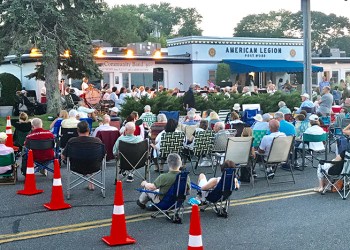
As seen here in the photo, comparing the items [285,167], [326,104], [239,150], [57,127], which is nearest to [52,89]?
[326,104]

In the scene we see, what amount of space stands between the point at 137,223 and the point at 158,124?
18.9ft

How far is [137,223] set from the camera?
776cm

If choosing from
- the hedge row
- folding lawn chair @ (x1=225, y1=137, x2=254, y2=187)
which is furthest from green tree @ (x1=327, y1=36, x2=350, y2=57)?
folding lawn chair @ (x1=225, y1=137, x2=254, y2=187)

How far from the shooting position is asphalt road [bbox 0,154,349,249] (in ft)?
22.2

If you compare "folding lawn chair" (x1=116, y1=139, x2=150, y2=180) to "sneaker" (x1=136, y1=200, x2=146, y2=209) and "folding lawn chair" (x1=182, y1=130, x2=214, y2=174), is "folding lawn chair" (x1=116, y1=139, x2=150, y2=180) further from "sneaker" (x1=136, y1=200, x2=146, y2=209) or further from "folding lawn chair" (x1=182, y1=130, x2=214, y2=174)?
"folding lawn chair" (x1=182, y1=130, x2=214, y2=174)

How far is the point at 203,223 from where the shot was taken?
7.77 metres

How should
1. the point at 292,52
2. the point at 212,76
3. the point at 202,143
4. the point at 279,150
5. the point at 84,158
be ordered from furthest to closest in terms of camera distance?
the point at 292,52 → the point at 212,76 → the point at 202,143 → the point at 279,150 → the point at 84,158

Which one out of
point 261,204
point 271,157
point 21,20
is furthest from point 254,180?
point 21,20

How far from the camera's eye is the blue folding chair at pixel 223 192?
7.91m

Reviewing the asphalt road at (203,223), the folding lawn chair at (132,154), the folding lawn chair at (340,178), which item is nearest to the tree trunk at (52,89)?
the asphalt road at (203,223)

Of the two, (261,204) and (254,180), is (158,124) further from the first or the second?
(261,204)

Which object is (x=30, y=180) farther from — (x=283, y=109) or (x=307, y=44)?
(x=307, y=44)

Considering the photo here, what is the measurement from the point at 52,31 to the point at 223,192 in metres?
18.0

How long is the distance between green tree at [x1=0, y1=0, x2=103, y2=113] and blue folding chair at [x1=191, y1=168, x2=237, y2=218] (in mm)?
16168
